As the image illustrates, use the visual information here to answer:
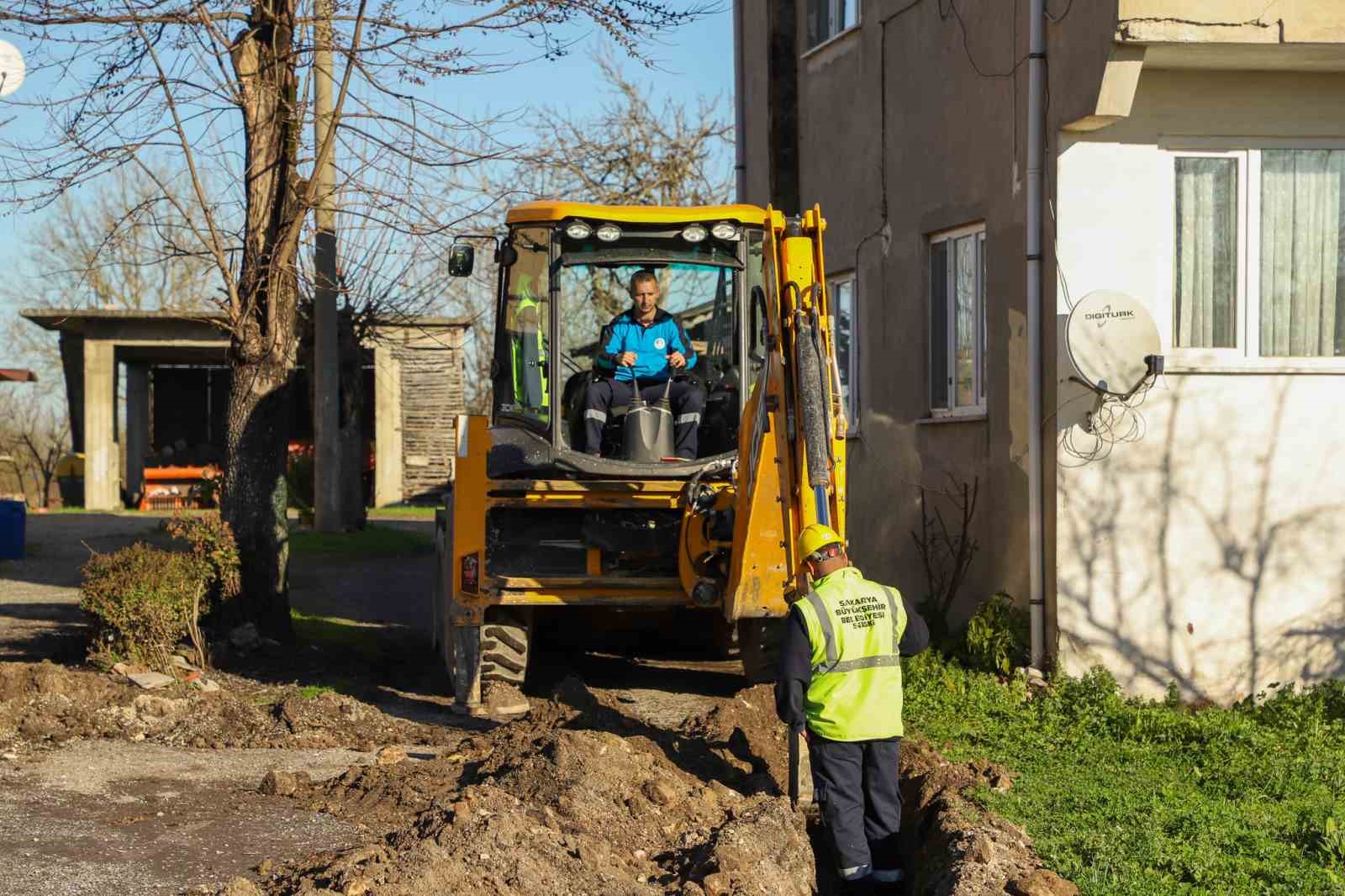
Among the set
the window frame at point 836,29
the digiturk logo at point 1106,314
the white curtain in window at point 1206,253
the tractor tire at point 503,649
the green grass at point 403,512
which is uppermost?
the window frame at point 836,29

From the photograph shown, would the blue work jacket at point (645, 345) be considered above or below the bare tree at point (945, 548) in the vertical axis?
above

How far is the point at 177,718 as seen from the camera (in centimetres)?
951

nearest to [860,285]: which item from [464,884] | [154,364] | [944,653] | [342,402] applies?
[944,653]

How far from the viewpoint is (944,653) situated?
11.1 m

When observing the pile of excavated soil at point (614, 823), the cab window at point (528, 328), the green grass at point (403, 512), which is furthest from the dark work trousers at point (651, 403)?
the green grass at point (403, 512)

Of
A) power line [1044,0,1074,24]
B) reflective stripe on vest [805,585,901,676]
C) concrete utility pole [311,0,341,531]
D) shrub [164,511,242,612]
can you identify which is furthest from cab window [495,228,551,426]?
concrete utility pole [311,0,341,531]

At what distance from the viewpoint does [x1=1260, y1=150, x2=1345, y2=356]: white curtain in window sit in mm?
10391

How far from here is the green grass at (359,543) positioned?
2005cm

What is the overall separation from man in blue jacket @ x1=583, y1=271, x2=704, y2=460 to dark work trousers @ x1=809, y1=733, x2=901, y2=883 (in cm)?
351

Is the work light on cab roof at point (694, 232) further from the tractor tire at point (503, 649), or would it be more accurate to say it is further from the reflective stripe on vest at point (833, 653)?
the reflective stripe on vest at point (833, 653)

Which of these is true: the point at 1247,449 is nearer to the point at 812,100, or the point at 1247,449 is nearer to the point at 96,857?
the point at 812,100

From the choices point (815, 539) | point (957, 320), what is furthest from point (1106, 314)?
point (815, 539)

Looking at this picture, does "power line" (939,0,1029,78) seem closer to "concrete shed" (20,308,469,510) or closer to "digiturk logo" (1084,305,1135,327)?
"digiturk logo" (1084,305,1135,327)

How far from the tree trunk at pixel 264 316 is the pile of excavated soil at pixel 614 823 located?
454 cm
